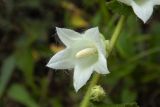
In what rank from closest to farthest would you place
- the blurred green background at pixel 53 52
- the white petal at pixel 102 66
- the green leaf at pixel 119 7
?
the white petal at pixel 102 66 < the green leaf at pixel 119 7 < the blurred green background at pixel 53 52

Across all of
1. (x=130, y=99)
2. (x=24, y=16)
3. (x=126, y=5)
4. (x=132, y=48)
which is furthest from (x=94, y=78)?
(x=24, y=16)

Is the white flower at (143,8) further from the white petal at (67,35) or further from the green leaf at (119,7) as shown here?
the white petal at (67,35)

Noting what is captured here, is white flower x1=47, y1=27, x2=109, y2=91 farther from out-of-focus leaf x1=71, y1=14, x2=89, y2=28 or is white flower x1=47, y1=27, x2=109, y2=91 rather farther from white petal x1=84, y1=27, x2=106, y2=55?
out-of-focus leaf x1=71, y1=14, x2=89, y2=28

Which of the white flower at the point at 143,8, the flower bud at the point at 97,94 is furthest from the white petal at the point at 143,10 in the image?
the flower bud at the point at 97,94

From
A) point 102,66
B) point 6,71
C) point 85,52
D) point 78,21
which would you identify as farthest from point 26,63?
point 102,66

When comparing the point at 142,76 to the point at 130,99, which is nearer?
the point at 130,99

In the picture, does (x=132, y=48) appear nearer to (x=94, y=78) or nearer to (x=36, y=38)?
(x=36, y=38)

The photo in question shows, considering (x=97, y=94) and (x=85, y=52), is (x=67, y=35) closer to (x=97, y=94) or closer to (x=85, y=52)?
(x=85, y=52)
